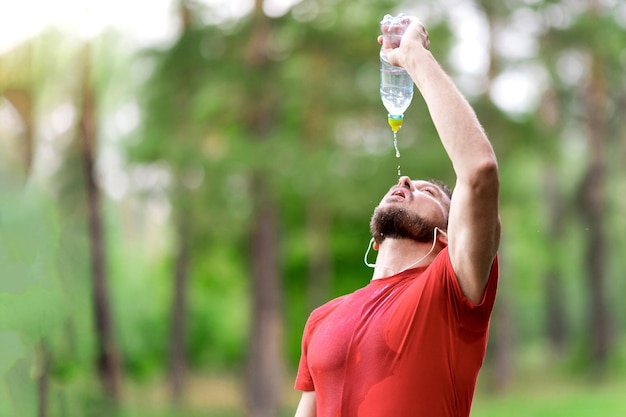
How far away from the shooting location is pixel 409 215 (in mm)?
1556

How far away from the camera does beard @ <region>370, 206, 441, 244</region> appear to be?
1.56 m

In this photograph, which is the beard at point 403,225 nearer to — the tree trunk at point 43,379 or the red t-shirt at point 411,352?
the red t-shirt at point 411,352

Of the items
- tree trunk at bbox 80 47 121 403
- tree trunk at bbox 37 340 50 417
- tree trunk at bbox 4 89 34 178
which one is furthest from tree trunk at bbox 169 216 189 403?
tree trunk at bbox 37 340 50 417

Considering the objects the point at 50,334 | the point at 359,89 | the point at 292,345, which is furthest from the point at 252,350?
the point at 292,345

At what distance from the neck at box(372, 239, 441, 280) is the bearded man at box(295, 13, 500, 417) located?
2cm

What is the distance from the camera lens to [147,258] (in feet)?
57.4

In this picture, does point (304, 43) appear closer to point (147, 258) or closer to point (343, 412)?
point (343, 412)

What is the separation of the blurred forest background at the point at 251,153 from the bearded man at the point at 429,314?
5.96 meters

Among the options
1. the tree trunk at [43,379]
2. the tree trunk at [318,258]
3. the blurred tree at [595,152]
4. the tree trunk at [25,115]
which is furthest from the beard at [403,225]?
the blurred tree at [595,152]

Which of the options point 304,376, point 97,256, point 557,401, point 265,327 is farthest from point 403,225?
point 557,401

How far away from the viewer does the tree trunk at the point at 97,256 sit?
10.9 metres

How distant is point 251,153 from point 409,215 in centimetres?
717

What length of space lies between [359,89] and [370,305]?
764 centimetres

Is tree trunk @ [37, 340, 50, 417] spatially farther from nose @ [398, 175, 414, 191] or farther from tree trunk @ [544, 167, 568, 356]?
tree trunk @ [544, 167, 568, 356]
